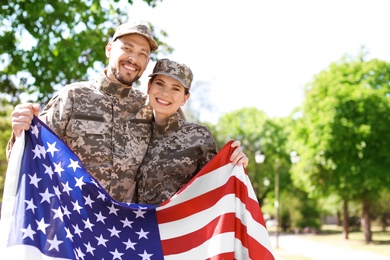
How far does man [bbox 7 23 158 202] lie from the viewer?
5156 millimetres

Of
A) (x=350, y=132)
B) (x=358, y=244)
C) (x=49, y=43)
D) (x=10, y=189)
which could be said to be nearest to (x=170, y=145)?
(x=10, y=189)

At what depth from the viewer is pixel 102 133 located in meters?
5.26

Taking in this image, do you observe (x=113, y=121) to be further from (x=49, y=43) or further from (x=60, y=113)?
(x=49, y=43)

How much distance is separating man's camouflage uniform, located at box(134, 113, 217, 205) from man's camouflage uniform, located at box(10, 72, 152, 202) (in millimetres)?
91

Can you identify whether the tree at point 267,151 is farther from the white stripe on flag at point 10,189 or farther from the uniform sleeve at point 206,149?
the white stripe on flag at point 10,189

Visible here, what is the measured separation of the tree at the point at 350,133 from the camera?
129 ft

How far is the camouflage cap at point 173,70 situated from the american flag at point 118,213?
723mm

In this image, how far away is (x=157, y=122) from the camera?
5344mm

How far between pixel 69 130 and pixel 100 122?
288mm

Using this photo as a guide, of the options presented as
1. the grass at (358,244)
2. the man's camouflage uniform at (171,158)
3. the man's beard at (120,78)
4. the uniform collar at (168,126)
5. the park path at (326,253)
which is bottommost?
the park path at (326,253)

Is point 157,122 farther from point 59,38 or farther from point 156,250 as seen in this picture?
point 59,38

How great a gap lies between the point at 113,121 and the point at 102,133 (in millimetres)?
166

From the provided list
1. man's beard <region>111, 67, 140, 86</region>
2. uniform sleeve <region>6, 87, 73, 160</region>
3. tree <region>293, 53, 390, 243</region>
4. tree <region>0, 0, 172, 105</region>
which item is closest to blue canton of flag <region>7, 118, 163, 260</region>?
uniform sleeve <region>6, 87, 73, 160</region>

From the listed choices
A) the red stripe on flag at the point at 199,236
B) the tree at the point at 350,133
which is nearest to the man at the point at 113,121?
the red stripe on flag at the point at 199,236
